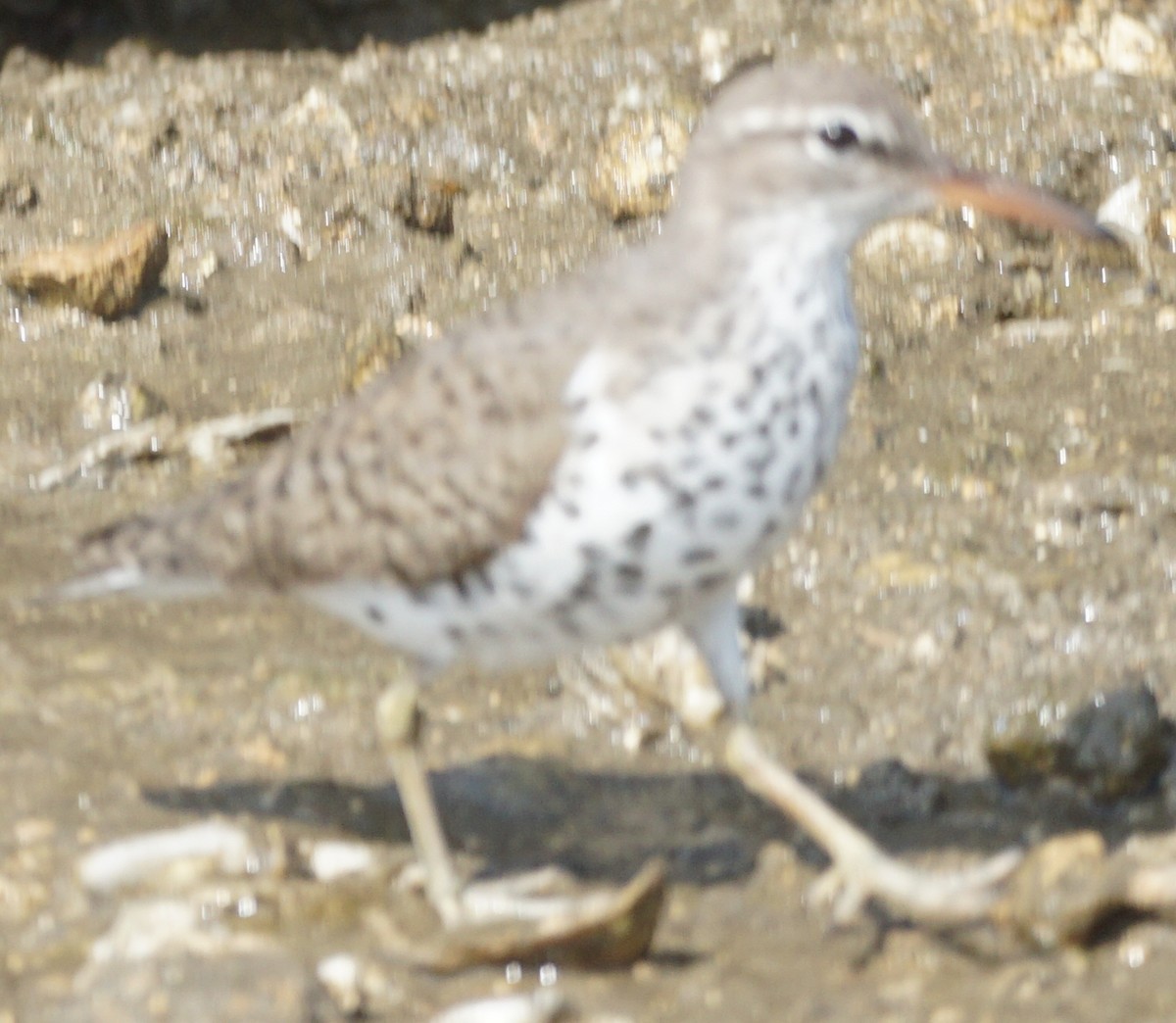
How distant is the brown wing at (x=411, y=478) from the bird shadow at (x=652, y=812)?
73cm

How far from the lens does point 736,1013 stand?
4457mm

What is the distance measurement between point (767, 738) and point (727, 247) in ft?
A: 5.16

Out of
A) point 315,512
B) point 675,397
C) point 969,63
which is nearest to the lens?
point 675,397

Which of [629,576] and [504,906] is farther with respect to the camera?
[504,906]

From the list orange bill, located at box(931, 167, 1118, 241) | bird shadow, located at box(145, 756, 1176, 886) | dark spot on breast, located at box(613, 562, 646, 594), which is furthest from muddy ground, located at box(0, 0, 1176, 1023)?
orange bill, located at box(931, 167, 1118, 241)

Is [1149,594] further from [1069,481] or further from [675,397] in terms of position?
[675,397]

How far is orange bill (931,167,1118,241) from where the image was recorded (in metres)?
4.80

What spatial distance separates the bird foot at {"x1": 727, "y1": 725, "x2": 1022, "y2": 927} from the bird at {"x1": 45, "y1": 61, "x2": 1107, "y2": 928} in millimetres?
11

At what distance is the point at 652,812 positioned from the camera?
541cm

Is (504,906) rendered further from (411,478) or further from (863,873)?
(411,478)

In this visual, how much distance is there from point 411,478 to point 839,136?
128 cm

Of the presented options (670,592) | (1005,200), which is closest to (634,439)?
(670,592)

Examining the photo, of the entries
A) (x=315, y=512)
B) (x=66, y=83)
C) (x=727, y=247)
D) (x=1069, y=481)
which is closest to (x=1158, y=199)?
(x=1069, y=481)

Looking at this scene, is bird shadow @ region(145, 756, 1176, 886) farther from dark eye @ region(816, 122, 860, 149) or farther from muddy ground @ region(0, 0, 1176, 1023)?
dark eye @ region(816, 122, 860, 149)
